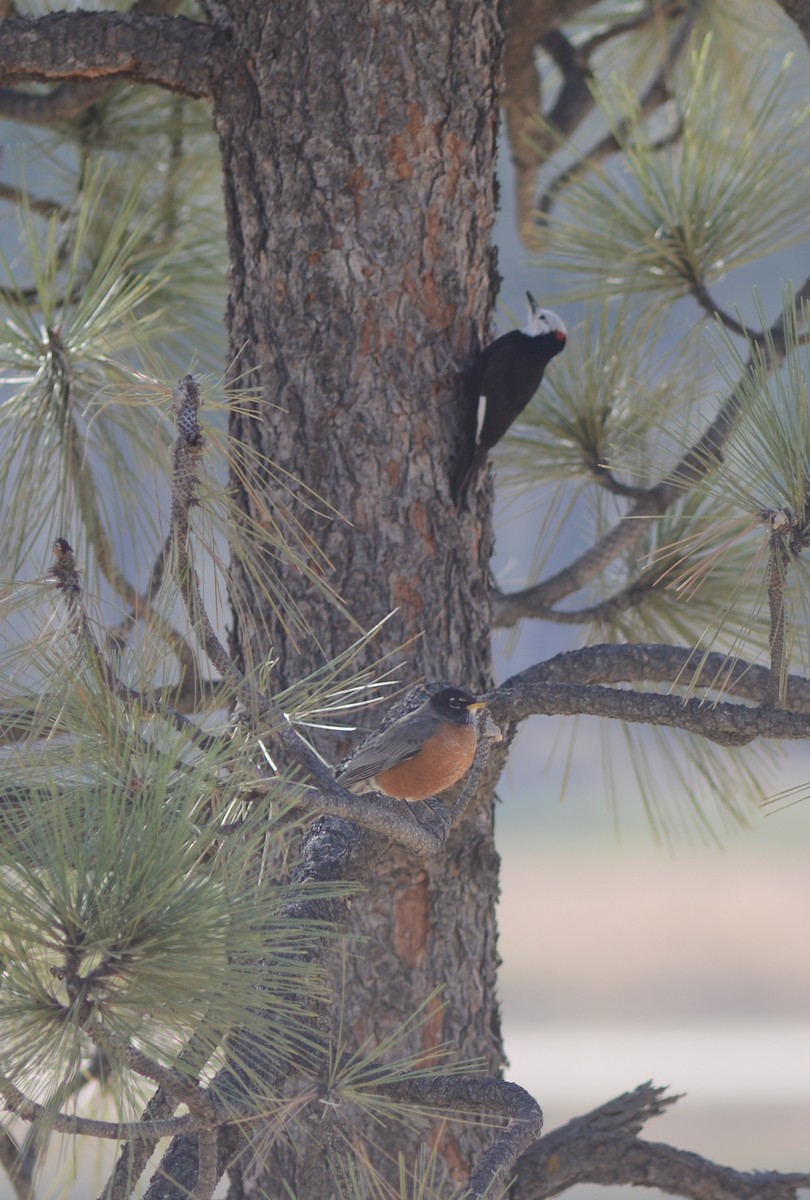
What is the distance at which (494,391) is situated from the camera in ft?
3.91

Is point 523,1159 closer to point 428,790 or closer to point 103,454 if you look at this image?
point 428,790

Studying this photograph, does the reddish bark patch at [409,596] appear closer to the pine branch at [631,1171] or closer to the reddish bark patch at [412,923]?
the reddish bark patch at [412,923]


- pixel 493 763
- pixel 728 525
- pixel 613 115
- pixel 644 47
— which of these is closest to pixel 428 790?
pixel 493 763

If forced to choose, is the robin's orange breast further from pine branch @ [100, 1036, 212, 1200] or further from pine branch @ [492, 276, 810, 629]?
pine branch @ [492, 276, 810, 629]

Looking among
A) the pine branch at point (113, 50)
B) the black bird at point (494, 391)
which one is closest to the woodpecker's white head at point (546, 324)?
the black bird at point (494, 391)

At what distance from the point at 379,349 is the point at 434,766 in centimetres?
41

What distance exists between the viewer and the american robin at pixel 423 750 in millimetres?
992

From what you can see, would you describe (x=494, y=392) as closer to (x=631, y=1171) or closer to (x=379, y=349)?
(x=379, y=349)

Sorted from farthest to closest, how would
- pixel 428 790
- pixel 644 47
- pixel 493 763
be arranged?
pixel 644 47 → pixel 493 763 → pixel 428 790

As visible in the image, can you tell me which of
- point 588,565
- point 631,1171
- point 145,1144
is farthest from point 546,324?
point 145,1144

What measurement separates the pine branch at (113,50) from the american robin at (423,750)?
2.10 feet

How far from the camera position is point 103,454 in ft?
4.34

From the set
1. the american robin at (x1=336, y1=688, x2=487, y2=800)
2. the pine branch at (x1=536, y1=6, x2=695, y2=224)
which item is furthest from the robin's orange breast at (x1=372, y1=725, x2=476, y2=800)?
the pine branch at (x1=536, y1=6, x2=695, y2=224)

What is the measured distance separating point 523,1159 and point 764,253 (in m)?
0.99
